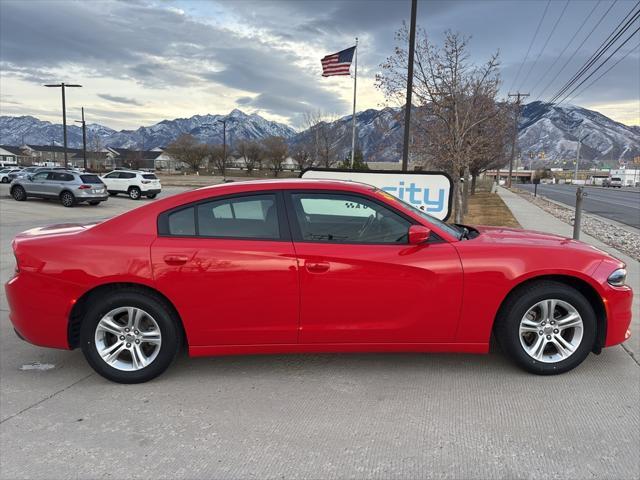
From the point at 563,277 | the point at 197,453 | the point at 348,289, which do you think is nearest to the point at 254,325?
the point at 348,289

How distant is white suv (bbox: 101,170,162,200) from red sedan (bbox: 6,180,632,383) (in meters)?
24.0

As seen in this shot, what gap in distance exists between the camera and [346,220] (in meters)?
3.64

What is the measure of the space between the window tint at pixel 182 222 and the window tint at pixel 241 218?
0.19 feet

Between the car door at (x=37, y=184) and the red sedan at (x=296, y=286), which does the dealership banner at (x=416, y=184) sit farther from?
the car door at (x=37, y=184)

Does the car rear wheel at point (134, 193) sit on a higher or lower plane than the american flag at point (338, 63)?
lower

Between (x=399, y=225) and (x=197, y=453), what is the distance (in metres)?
2.05

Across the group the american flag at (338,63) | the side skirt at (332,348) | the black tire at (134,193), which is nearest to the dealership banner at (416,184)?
the side skirt at (332,348)

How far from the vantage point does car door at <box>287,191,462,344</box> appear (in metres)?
3.35

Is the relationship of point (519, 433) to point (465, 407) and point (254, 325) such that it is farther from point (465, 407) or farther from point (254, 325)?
point (254, 325)

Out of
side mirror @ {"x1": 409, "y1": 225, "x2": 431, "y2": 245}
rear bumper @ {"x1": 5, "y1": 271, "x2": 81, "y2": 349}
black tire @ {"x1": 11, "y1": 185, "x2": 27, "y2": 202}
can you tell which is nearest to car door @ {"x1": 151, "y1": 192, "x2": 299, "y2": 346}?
rear bumper @ {"x1": 5, "y1": 271, "x2": 81, "y2": 349}

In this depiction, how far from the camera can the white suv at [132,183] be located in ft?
85.5

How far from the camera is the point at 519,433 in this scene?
2.82 metres

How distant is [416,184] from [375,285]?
5779 millimetres

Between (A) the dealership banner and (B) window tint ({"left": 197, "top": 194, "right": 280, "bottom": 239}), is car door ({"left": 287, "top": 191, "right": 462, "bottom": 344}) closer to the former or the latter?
(B) window tint ({"left": 197, "top": 194, "right": 280, "bottom": 239})
